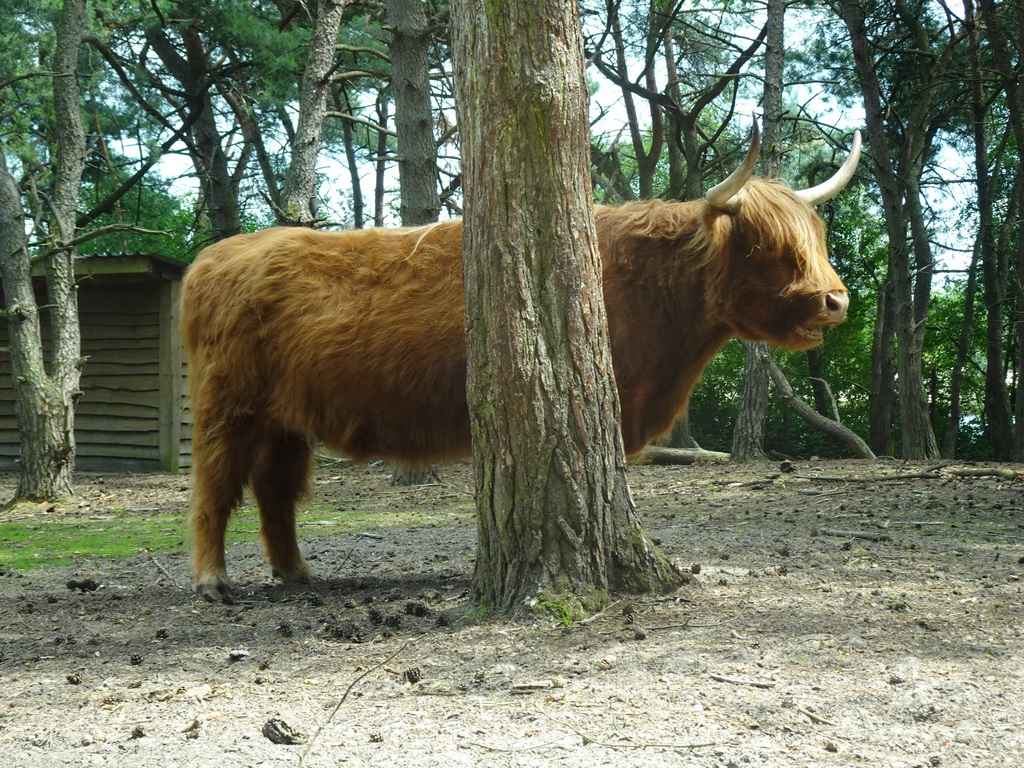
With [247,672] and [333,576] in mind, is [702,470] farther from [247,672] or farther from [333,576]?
[247,672]

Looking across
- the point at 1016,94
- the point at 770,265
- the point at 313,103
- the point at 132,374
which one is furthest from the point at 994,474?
the point at 132,374

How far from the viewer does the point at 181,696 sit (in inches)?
117

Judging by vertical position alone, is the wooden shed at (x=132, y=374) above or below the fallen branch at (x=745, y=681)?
above

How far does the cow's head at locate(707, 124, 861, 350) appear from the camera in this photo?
4605 mm

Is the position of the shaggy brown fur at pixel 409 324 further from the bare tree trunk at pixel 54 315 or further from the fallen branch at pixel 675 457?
the fallen branch at pixel 675 457

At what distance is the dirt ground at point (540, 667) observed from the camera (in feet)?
8.09

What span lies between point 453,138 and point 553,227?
14.7 metres

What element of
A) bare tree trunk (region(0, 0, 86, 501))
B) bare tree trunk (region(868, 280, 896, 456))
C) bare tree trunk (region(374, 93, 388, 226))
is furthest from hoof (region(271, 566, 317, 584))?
bare tree trunk (region(374, 93, 388, 226))

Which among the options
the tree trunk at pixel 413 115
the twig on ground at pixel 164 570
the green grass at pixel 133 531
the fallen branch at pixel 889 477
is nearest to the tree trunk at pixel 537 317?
the twig on ground at pixel 164 570

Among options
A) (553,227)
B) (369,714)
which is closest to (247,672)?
(369,714)

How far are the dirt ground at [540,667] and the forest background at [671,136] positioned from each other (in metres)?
6.08

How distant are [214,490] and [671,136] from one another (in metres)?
14.2

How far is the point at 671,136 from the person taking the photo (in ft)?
56.4

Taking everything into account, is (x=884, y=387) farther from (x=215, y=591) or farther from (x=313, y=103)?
(x=215, y=591)
